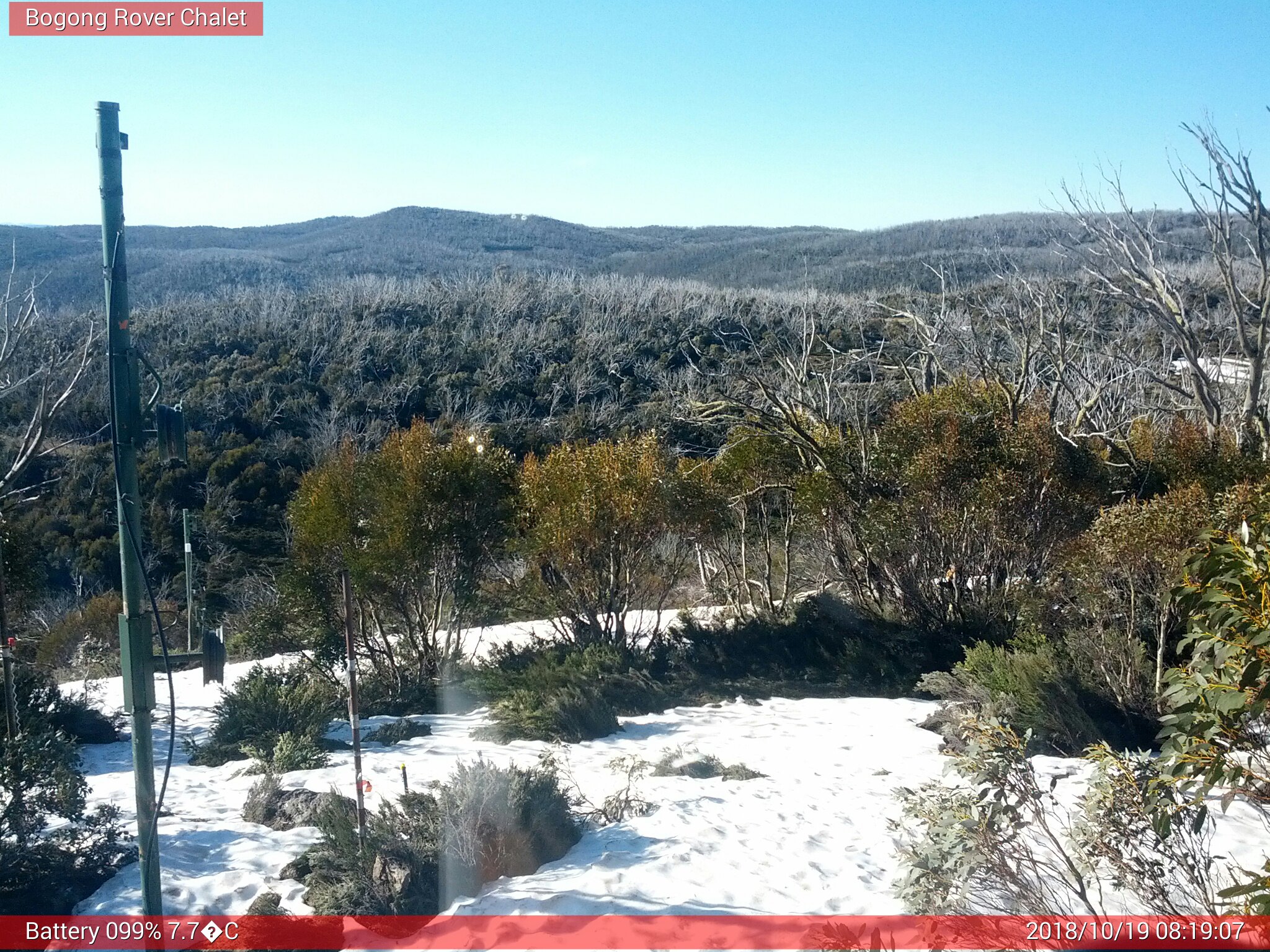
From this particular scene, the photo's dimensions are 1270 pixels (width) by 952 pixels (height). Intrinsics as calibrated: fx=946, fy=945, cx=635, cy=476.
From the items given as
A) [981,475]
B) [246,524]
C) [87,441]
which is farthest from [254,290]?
[981,475]

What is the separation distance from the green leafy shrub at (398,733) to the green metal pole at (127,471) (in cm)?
434

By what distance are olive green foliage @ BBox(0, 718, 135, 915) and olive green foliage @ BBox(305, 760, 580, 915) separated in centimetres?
115

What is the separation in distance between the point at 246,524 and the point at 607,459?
16514 millimetres

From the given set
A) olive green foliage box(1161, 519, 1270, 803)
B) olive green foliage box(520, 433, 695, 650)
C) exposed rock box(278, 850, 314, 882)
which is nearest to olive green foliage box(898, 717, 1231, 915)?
olive green foliage box(1161, 519, 1270, 803)

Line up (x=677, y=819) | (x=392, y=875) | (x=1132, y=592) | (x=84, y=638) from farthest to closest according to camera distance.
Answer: (x=84, y=638), (x=1132, y=592), (x=677, y=819), (x=392, y=875)

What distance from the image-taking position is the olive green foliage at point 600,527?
10.1 meters

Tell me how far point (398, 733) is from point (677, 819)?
3308 millimetres

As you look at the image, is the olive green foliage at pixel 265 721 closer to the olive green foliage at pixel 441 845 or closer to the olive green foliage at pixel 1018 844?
the olive green foliage at pixel 441 845

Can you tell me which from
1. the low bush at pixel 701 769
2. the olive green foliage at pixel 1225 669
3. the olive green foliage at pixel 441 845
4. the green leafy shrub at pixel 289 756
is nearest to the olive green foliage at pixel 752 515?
the low bush at pixel 701 769

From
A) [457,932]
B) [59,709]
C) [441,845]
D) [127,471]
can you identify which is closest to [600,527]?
[59,709]

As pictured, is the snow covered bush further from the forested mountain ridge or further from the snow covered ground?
the forested mountain ridge

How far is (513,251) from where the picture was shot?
2598 inches

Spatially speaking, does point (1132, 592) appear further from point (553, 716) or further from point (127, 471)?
point (127, 471)

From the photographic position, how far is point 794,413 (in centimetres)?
1171
